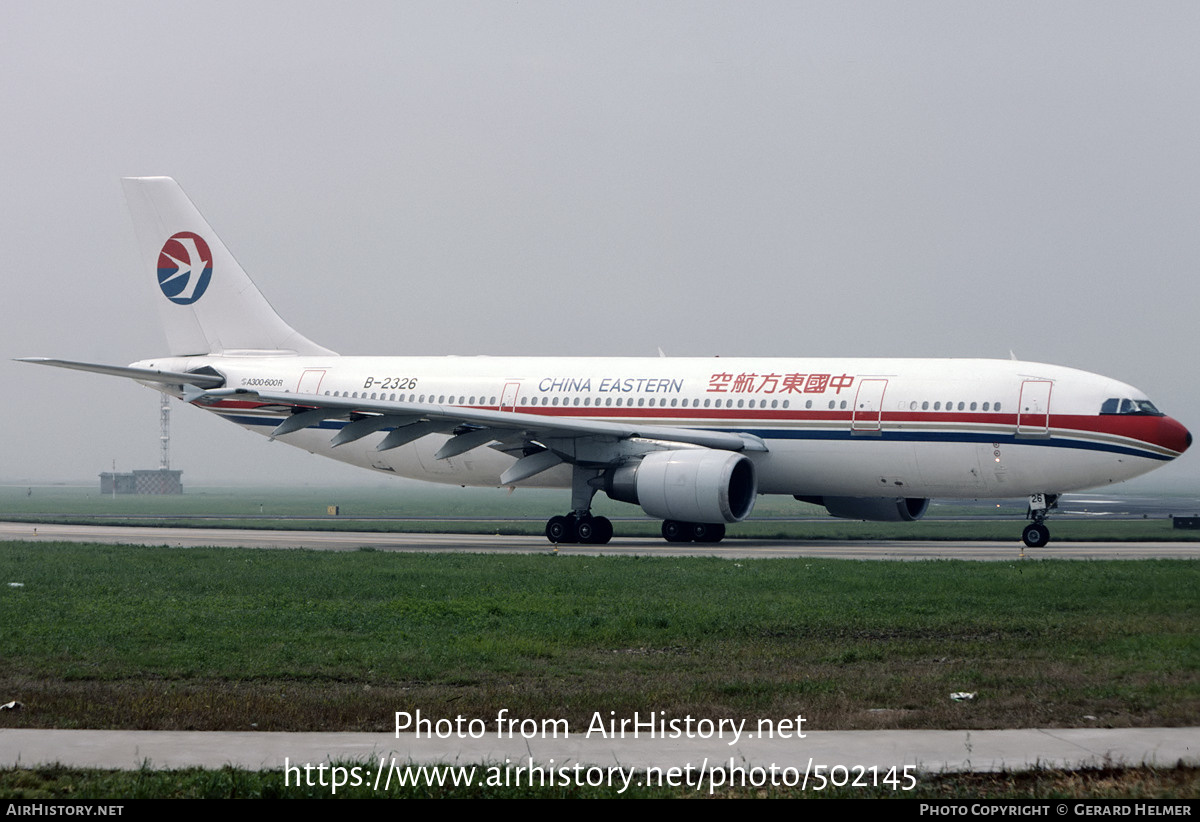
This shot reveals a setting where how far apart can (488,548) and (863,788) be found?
22164 mm

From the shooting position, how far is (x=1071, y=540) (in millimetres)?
31000

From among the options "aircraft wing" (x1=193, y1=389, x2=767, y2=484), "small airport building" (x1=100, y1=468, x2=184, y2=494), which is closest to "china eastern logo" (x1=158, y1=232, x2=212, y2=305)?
"aircraft wing" (x1=193, y1=389, x2=767, y2=484)

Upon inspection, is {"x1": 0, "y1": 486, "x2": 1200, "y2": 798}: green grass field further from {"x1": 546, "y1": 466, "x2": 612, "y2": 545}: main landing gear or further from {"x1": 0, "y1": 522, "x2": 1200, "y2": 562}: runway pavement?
{"x1": 546, "y1": 466, "x2": 612, "y2": 545}: main landing gear

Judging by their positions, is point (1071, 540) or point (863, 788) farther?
point (1071, 540)

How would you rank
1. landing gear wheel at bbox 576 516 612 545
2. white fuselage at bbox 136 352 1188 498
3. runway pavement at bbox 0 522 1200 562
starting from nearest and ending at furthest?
runway pavement at bbox 0 522 1200 562
white fuselage at bbox 136 352 1188 498
landing gear wheel at bbox 576 516 612 545

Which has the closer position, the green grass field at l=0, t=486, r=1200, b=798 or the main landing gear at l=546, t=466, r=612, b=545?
the green grass field at l=0, t=486, r=1200, b=798

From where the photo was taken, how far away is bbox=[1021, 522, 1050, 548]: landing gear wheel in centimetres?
2784

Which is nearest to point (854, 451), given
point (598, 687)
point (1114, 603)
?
point (1114, 603)

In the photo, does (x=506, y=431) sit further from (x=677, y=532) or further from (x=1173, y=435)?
(x=1173, y=435)

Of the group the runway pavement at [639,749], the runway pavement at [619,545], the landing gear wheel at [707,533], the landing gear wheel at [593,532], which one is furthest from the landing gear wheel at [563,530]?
the runway pavement at [639,749]

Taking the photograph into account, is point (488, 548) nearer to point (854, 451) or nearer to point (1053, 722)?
point (854, 451)

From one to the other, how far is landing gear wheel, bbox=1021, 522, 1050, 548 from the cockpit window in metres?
2.96

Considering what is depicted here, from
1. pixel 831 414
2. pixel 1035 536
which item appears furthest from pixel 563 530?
pixel 1035 536
